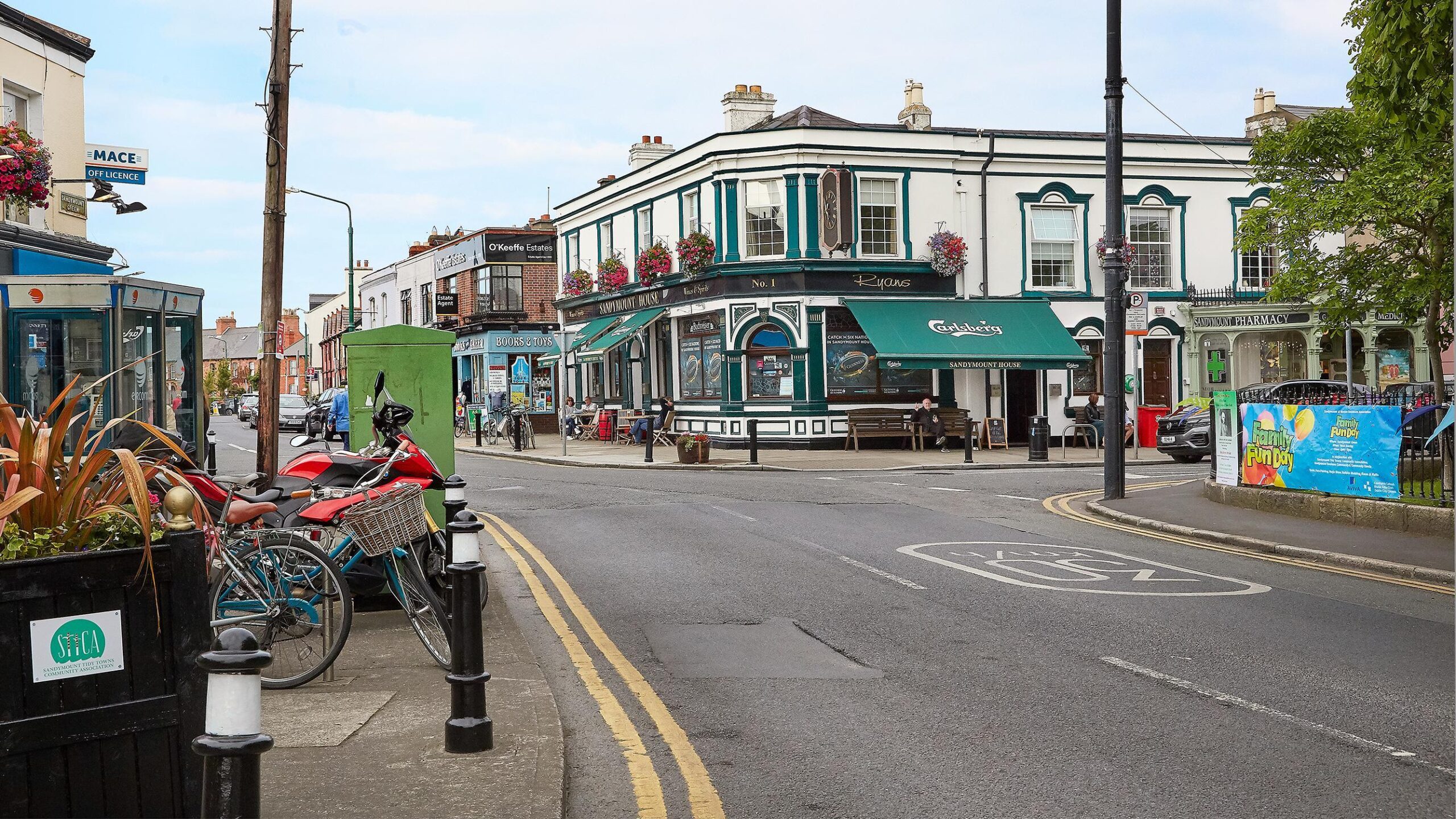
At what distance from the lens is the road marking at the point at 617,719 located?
5.16m

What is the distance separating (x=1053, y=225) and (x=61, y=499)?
3128 cm

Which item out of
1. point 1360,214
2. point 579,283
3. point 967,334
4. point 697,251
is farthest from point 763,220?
point 1360,214

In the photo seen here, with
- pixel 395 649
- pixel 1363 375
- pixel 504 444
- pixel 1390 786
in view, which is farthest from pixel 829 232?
pixel 1390 786

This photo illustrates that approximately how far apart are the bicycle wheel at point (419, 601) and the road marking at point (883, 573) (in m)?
4.33

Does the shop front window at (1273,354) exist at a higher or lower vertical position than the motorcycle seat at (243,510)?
higher

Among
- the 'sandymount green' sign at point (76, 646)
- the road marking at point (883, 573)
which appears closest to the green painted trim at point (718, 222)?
the road marking at point (883, 573)

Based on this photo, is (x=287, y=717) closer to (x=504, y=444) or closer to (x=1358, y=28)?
(x=1358, y=28)

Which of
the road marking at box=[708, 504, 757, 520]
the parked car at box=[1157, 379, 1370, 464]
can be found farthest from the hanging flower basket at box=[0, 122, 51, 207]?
the parked car at box=[1157, 379, 1370, 464]

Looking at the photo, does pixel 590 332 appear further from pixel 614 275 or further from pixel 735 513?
pixel 735 513

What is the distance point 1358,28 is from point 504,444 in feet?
93.5

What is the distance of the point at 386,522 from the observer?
7.00m

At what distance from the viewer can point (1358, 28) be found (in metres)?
12.2

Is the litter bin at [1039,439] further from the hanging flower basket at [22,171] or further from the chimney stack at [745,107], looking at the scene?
the hanging flower basket at [22,171]

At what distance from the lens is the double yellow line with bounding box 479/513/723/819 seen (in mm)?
5152
